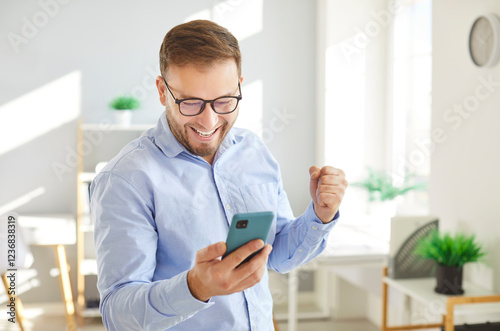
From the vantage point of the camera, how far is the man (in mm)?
933

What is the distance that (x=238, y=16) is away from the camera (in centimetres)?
432

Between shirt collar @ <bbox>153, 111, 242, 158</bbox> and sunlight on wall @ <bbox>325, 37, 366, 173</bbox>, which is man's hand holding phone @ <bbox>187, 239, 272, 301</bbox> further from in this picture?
sunlight on wall @ <bbox>325, 37, 366, 173</bbox>

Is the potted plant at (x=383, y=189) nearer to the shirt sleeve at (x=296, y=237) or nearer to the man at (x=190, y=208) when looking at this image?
the shirt sleeve at (x=296, y=237)

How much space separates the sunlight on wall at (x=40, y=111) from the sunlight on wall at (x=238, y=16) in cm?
108

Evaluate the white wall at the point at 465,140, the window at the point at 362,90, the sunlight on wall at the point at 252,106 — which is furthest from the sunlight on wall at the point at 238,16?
the white wall at the point at 465,140

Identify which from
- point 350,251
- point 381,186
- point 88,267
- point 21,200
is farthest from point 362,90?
point 21,200

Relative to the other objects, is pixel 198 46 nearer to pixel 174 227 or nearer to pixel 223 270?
pixel 174 227

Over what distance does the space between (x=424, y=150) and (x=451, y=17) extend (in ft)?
3.64

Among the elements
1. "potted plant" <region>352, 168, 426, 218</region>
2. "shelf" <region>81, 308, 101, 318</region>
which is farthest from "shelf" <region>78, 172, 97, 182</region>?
"potted plant" <region>352, 168, 426, 218</region>

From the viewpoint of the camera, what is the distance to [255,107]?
14.4 feet

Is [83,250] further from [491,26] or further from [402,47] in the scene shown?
[491,26]

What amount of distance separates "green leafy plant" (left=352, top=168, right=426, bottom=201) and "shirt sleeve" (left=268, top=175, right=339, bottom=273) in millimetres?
2516

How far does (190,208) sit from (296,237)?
31 centimetres

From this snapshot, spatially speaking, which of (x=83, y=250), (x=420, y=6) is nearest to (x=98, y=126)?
(x=83, y=250)
